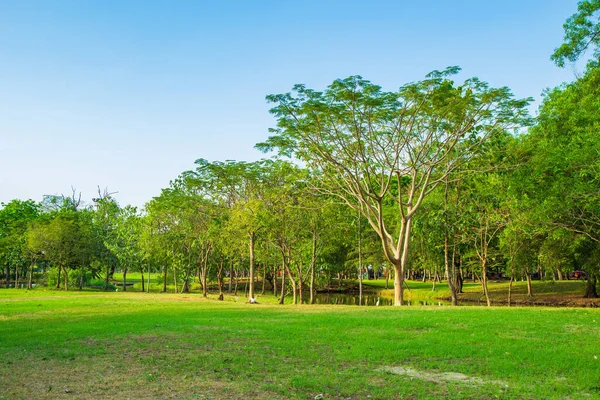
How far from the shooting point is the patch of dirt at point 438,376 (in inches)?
308

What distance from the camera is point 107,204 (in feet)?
215

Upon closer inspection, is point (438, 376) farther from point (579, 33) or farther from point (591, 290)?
point (591, 290)

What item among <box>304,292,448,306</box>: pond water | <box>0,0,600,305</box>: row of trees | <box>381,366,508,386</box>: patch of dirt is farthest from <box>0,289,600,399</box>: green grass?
<box>304,292,448,306</box>: pond water

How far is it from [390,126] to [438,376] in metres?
16.4

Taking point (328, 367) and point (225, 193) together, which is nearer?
point (328, 367)

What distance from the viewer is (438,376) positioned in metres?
8.27

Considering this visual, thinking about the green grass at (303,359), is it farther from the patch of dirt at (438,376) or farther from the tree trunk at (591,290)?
the tree trunk at (591,290)

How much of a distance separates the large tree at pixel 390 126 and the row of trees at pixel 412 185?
0.06 m

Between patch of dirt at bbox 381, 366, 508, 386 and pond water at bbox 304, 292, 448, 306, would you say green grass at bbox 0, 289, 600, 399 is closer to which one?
patch of dirt at bbox 381, 366, 508, 386

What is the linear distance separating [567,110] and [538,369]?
17555mm

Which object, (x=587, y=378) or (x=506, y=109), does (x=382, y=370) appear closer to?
(x=587, y=378)

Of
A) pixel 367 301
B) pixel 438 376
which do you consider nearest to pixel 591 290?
pixel 367 301

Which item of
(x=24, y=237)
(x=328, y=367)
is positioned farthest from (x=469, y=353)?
(x=24, y=237)

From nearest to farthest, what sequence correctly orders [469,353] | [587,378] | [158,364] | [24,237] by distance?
1. [587,378]
2. [158,364]
3. [469,353]
4. [24,237]
